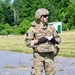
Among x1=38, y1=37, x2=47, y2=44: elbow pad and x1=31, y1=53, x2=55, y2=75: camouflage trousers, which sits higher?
x1=38, y1=37, x2=47, y2=44: elbow pad

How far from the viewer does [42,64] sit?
24.0 ft

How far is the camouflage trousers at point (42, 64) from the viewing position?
727cm

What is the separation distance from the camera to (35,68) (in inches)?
288

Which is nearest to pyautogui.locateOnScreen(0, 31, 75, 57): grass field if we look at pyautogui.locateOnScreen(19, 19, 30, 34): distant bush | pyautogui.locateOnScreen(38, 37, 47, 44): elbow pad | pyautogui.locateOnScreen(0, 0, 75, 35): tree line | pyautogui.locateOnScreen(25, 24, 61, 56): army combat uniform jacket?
pyautogui.locateOnScreen(25, 24, 61, 56): army combat uniform jacket

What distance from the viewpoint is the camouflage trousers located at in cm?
727

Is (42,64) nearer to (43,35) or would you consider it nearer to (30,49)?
(43,35)

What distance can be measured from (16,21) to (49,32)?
306 ft

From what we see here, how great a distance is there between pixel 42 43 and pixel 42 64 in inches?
15.6

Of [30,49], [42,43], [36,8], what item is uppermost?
[42,43]

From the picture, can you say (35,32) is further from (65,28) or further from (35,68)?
(65,28)

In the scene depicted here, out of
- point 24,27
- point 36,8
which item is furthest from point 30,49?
point 36,8

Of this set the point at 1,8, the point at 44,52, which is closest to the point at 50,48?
the point at 44,52

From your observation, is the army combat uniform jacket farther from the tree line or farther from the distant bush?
the tree line

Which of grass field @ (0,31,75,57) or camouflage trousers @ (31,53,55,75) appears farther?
grass field @ (0,31,75,57)
